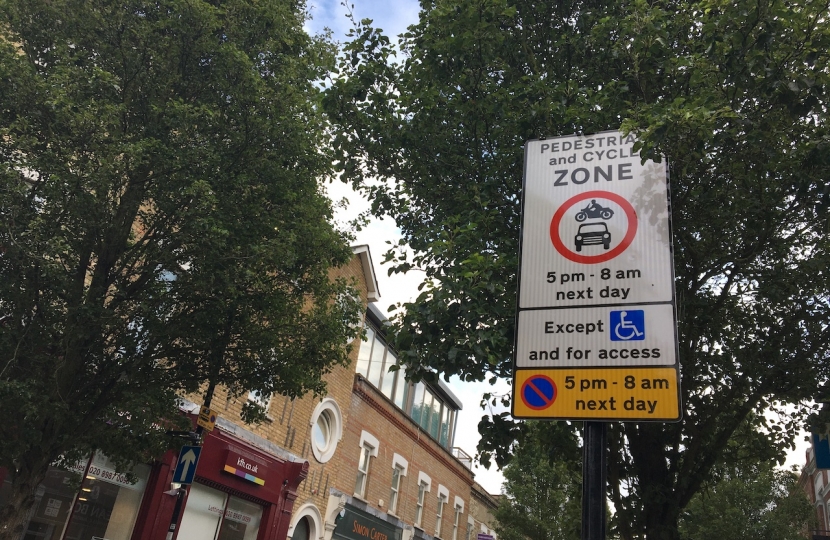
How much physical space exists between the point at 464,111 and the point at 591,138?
4.60 m

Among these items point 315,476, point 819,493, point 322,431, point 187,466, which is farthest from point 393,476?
point 819,493

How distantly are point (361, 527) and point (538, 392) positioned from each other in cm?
1743

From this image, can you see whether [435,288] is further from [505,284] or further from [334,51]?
[334,51]

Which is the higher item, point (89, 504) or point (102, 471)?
point (102, 471)

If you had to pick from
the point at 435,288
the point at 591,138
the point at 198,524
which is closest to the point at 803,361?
the point at 435,288

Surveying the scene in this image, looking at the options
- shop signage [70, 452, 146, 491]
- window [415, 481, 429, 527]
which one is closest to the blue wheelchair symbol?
shop signage [70, 452, 146, 491]

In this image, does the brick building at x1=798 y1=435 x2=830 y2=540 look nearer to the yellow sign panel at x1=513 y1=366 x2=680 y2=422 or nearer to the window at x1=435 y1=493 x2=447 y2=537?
the window at x1=435 y1=493 x2=447 y2=537

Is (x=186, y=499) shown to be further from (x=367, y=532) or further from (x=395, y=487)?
(x=395, y=487)

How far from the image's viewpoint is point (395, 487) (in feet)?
69.9

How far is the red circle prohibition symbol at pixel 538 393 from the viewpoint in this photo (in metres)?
2.99

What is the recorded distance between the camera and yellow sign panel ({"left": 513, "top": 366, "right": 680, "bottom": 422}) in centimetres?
281

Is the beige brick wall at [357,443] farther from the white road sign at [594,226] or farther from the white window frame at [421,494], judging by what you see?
the white road sign at [594,226]

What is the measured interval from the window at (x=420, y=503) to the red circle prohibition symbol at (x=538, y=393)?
2138cm

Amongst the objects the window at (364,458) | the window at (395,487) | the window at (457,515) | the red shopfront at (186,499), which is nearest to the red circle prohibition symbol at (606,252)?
the red shopfront at (186,499)
